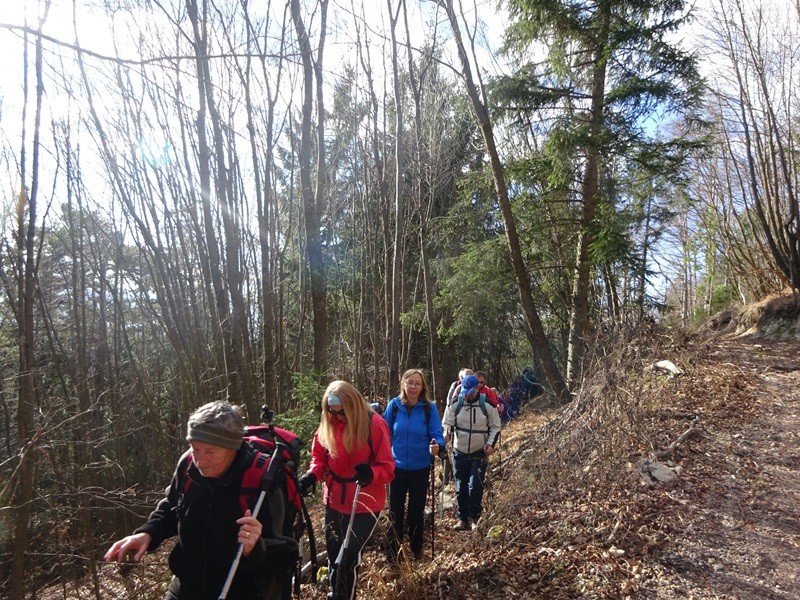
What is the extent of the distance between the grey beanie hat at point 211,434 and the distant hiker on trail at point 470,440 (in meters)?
3.89

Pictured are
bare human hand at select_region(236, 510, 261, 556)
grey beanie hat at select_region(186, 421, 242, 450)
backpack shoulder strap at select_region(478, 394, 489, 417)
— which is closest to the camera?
bare human hand at select_region(236, 510, 261, 556)

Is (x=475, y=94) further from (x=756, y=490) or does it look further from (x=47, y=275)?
(x=47, y=275)

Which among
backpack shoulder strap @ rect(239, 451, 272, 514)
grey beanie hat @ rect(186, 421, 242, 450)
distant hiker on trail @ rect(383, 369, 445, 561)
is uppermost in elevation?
grey beanie hat @ rect(186, 421, 242, 450)

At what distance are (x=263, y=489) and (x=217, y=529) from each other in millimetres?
266

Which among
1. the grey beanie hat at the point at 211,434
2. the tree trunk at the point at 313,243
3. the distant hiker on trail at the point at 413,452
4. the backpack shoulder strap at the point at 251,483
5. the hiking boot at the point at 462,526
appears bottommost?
the hiking boot at the point at 462,526

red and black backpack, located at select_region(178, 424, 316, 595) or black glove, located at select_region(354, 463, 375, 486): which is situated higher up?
red and black backpack, located at select_region(178, 424, 316, 595)

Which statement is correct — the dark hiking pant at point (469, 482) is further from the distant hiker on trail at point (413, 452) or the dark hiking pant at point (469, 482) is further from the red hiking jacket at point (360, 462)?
the red hiking jacket at point (360, 462)

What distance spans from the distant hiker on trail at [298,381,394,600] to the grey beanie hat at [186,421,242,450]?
1356 mm

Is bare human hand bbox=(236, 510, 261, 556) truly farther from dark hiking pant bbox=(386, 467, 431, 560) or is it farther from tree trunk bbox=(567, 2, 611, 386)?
tree trunk bbox=(567, 2, 611, 386)

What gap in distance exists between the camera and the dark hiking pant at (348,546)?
3.61 metres

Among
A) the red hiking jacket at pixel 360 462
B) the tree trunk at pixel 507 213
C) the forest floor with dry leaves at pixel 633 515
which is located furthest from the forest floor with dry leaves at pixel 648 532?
the tree trunk at pixel 507 213

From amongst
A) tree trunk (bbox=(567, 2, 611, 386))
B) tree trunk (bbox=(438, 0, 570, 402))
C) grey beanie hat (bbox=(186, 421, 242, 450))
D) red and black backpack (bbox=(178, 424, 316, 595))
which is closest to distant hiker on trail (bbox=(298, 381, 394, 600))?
red and black backpack (bbox=(178, 424, 316, 595))

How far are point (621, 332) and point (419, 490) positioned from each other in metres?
3.13

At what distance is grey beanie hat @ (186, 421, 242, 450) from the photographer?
89.1 inches
